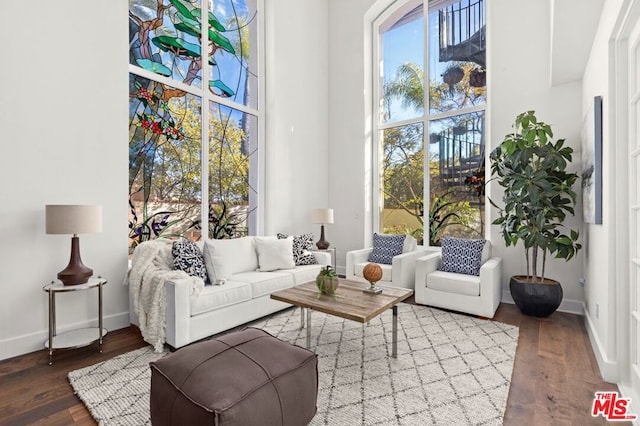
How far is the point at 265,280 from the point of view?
335 centimetres

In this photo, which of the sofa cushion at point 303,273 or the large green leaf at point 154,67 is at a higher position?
the large green leaf at point 154,67

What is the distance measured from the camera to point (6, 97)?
250cm

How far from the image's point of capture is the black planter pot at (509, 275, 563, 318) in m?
3.25

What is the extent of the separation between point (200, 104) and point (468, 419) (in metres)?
4.12

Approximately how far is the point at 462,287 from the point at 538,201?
46.2 inches

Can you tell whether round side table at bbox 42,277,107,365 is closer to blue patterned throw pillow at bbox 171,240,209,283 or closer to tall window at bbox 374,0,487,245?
blue patterned throw pillow at bbox 171,240,209,283

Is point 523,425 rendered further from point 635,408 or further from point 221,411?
point 221,411

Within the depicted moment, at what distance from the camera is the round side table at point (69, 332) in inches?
95.2

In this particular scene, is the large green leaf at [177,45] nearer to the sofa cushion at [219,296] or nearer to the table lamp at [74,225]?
the table lamp at [74,225]

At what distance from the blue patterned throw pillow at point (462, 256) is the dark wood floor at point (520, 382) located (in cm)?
88

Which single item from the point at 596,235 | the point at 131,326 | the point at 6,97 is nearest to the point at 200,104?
the point at 6,97

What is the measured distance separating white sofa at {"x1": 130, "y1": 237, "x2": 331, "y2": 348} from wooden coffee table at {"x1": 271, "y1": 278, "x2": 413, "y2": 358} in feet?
1.69

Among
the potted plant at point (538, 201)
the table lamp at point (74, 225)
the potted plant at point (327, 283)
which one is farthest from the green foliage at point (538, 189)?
the table lamp at point (74, 225)

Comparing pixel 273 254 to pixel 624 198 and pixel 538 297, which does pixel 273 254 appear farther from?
pixel 624 198
